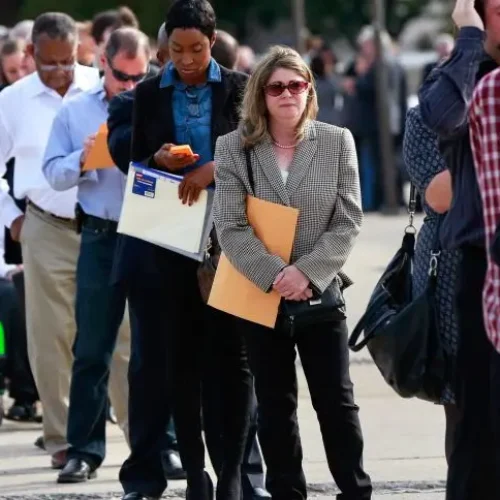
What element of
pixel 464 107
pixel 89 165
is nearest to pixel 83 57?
pixel 89 165

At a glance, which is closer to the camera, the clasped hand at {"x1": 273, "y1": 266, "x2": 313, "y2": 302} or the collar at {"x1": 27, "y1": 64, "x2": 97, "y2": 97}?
the clasped hand at {"x1": 273, "y1": 266, "x2": 313, "y2": 302}

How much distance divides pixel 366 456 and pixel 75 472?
1.30 metres

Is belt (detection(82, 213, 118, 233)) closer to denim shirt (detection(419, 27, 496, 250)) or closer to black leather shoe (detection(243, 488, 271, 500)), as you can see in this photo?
black leather shoe (detection(243, 488, 271, 500))

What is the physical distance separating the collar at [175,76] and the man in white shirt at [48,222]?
1472mm

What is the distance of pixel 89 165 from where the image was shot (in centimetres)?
702

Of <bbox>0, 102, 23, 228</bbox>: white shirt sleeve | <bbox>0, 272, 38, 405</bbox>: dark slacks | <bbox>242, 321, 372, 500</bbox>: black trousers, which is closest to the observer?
<bbox>242, 321, 372, 500</bbox>: black trousers

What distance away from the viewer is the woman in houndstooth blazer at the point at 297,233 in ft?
19.1

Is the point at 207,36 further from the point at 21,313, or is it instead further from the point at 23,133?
the point at 21,313

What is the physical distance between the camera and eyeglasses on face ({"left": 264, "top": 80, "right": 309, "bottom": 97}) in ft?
19.2

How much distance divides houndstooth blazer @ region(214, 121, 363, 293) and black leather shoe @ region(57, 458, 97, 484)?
1.78m

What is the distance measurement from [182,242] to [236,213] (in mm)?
498

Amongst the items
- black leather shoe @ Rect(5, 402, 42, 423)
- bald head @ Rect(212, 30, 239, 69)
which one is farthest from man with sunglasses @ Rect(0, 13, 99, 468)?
black leather shoe @ Rect(5, 402, 42, 423)

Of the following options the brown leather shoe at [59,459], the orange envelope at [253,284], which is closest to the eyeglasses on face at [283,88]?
the orange envelope at [253,284]

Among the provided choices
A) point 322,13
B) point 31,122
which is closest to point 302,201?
point 31,122
